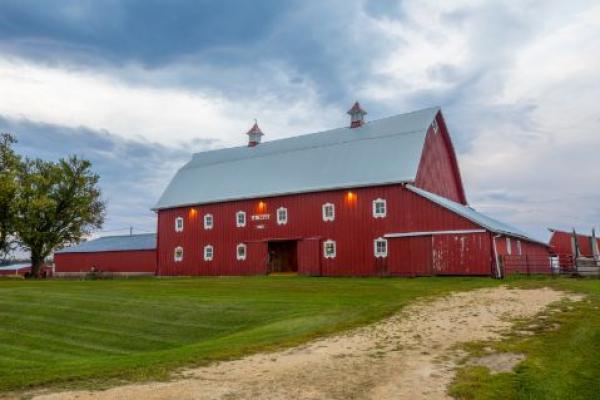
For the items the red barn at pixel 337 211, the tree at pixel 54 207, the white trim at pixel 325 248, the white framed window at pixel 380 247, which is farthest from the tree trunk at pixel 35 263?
the white framed window at pixel 380 247

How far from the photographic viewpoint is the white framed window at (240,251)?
38.2 meters

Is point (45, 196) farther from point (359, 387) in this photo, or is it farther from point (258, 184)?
point (359, 387)

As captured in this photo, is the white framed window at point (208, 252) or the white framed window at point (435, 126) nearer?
the white framed window at point (435, 126)

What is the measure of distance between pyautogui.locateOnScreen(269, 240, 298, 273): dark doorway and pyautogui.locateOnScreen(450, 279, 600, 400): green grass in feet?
84.2

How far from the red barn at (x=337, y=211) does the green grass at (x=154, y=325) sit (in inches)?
288

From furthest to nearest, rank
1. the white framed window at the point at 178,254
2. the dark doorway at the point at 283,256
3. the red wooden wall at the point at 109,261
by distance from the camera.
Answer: the red wooden wall at the point at 109,261 < the white framed window at the point at 178,254 < the dark doorway at the point at 283,256

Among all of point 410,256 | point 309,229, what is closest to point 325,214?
point 309,229

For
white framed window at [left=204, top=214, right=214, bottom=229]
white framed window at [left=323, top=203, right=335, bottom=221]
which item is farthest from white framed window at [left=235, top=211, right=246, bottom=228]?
white framed window at [left=323, top=203, right=335, bottom=221]

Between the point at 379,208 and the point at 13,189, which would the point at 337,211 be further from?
the point at 13,189

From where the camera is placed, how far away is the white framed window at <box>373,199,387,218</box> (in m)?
32.2

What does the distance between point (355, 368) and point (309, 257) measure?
25688mm

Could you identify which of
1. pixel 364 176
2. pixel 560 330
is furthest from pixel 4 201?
pixel 560 330

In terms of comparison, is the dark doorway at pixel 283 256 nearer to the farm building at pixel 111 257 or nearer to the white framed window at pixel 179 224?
the white framed window at pixel 179 224

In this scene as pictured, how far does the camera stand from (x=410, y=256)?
30.8 m
